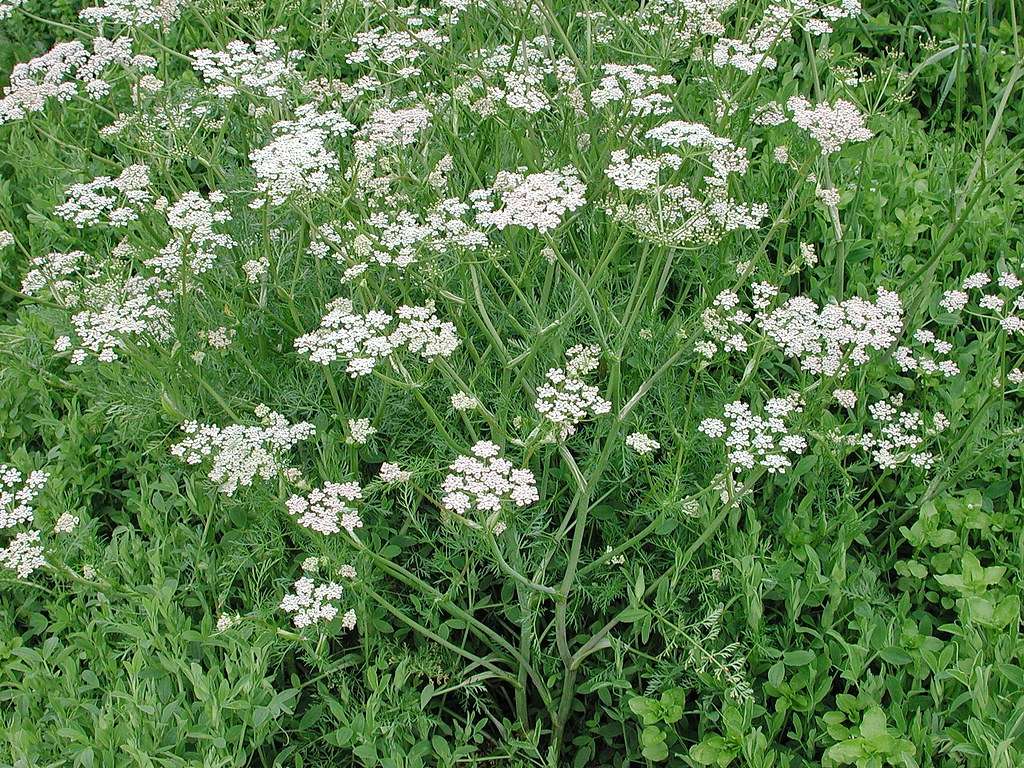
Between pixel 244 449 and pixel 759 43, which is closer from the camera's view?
pixel 244 449

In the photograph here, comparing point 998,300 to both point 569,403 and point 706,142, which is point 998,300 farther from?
point 569,403

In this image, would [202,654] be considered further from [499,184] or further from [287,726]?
[499,184]

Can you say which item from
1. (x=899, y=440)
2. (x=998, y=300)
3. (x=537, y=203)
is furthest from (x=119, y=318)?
(x=998, y=300)

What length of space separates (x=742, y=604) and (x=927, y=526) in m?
0.71

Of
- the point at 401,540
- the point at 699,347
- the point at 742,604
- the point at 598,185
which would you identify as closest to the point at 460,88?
the point at 598,185

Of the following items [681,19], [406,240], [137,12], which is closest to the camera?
[406,240]

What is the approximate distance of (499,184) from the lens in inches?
120

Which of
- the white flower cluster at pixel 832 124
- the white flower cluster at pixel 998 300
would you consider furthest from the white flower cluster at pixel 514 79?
the white flower cluster at pixel 998 300

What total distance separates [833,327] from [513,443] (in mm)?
1035

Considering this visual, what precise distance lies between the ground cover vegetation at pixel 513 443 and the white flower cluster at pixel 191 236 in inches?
0.7

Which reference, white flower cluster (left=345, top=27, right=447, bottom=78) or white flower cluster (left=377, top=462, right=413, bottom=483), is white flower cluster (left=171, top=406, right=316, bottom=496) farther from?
white flower cluster (left=345, top=27, right=447, bottom=78)

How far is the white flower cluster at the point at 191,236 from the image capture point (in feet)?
10.2

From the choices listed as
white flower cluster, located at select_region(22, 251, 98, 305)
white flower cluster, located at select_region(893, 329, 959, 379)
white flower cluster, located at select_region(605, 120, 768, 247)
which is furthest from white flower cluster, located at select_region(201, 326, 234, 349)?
white flower cluster, located at select_region(893, 329, 959, 379)

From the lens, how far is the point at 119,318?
119 inches
